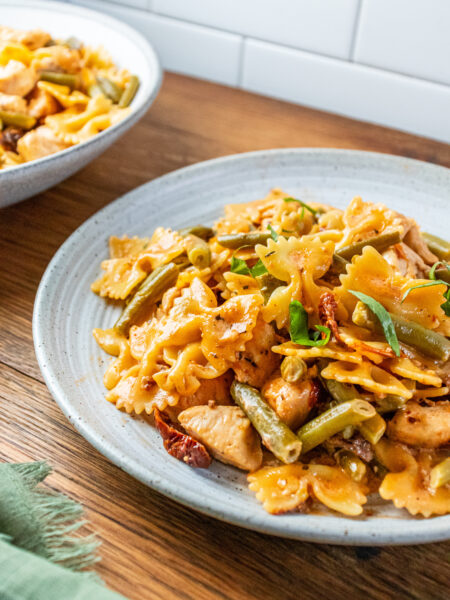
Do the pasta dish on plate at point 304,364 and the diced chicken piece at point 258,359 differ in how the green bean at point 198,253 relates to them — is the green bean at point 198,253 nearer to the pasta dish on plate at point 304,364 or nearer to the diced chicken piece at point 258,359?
the pasta dish on plate at point 304,364

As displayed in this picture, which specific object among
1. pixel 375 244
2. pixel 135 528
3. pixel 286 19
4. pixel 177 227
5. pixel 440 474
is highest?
pixel 286 19

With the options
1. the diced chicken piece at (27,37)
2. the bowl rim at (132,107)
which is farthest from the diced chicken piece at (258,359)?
the diced chicken piece at (27,37)

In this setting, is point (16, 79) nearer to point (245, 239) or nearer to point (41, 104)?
point (41, 104)

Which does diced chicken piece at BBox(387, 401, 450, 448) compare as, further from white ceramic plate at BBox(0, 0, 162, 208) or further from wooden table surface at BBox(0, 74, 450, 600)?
white ceramic plate at BBox(0, 0, 162, 208)

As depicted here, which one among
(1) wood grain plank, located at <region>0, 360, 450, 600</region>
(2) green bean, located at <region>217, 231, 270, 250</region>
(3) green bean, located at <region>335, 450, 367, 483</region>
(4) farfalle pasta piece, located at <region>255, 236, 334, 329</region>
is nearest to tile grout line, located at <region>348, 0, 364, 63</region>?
(2) green bean, located at <region>217, 231, 270, 250</region>

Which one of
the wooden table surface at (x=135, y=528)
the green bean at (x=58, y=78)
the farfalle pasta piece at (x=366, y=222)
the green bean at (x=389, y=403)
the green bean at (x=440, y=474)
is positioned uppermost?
the farfalle pasta piece at (x=366, y=222)

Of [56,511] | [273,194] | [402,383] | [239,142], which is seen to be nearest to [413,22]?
[239,142]

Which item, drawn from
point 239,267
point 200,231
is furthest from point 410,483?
point 200,231
